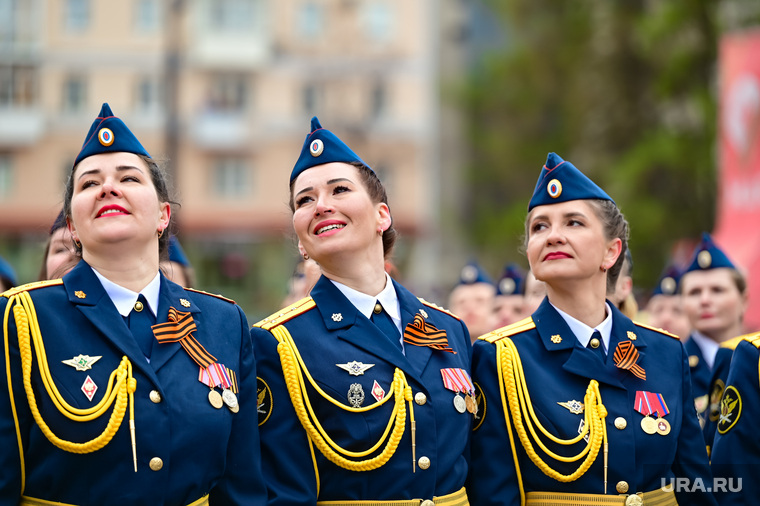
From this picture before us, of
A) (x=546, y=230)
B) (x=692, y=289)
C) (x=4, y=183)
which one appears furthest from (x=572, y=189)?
(x=4, y=183)

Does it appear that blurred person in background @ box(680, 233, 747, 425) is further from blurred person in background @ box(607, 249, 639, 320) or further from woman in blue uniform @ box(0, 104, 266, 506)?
woman in blue uniform @ box(0, 104, 266, 506)

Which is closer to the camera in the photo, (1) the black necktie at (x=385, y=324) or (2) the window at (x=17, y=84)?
(1) the black necktie at (x=385, y=324)

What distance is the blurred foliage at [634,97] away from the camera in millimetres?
19125

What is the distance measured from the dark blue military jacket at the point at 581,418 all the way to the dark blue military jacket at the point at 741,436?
0.39 ft

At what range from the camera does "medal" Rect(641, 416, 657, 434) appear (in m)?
4.21

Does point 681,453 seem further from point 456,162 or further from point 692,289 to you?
point 456,162

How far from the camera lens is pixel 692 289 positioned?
264 inches

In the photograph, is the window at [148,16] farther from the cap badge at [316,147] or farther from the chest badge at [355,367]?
the chest badge at [355,367]

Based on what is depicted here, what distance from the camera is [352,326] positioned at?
4.04 metres

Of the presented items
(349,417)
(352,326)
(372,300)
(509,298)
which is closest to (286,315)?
(352,326)

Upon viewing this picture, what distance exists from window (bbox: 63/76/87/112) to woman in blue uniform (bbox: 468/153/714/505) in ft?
115

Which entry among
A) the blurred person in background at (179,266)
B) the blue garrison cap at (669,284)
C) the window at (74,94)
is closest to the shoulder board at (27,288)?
the blurred person in background at (179,266)

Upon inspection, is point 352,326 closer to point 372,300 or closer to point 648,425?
point 372,300

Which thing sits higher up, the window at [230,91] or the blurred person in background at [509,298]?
the window at [230,91]
